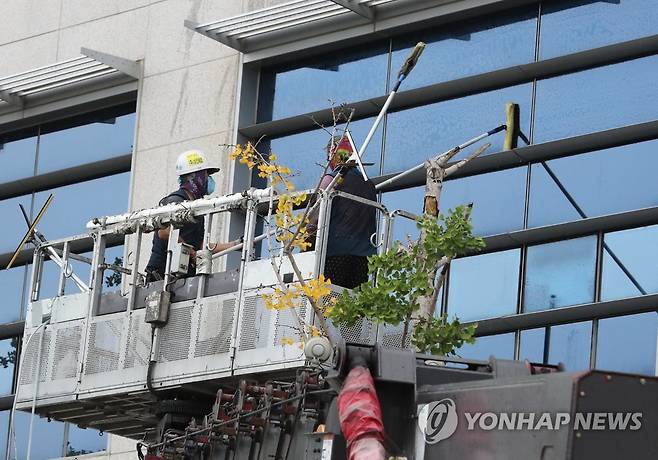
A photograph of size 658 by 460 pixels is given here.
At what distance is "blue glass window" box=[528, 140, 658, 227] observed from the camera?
2292 centimetres

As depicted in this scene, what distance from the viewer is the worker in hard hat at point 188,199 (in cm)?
1928

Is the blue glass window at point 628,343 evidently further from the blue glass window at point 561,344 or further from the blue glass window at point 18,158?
the blue glass window at point 18,158

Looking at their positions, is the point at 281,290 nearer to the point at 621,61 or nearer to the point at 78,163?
the point at 621,61

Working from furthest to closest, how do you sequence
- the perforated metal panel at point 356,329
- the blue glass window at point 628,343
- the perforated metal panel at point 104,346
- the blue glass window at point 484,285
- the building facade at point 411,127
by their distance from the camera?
the blue glass window at point 484,285, the building facade at point 411,127, the blue glass window at point 628,343, the perforated metal panel at point 104,346, the perforated metal panel at point 356,329

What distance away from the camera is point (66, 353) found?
784 inches

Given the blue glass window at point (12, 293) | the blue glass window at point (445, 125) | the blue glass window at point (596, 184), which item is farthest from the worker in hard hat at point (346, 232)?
the blue glass window at point (12, 293)

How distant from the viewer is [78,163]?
1209 inches

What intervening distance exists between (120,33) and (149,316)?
39.8ft

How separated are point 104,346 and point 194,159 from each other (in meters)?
2.34

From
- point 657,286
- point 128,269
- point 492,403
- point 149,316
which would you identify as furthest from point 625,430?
point 657,286

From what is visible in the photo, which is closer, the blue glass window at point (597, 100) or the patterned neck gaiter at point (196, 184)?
the patterned neck gaiter at point (196, 184)

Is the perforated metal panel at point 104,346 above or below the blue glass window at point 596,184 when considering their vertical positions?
below

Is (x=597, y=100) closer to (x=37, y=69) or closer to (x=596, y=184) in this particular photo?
(x=596, y=184)

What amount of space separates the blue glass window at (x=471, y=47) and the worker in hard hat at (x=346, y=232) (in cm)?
720
